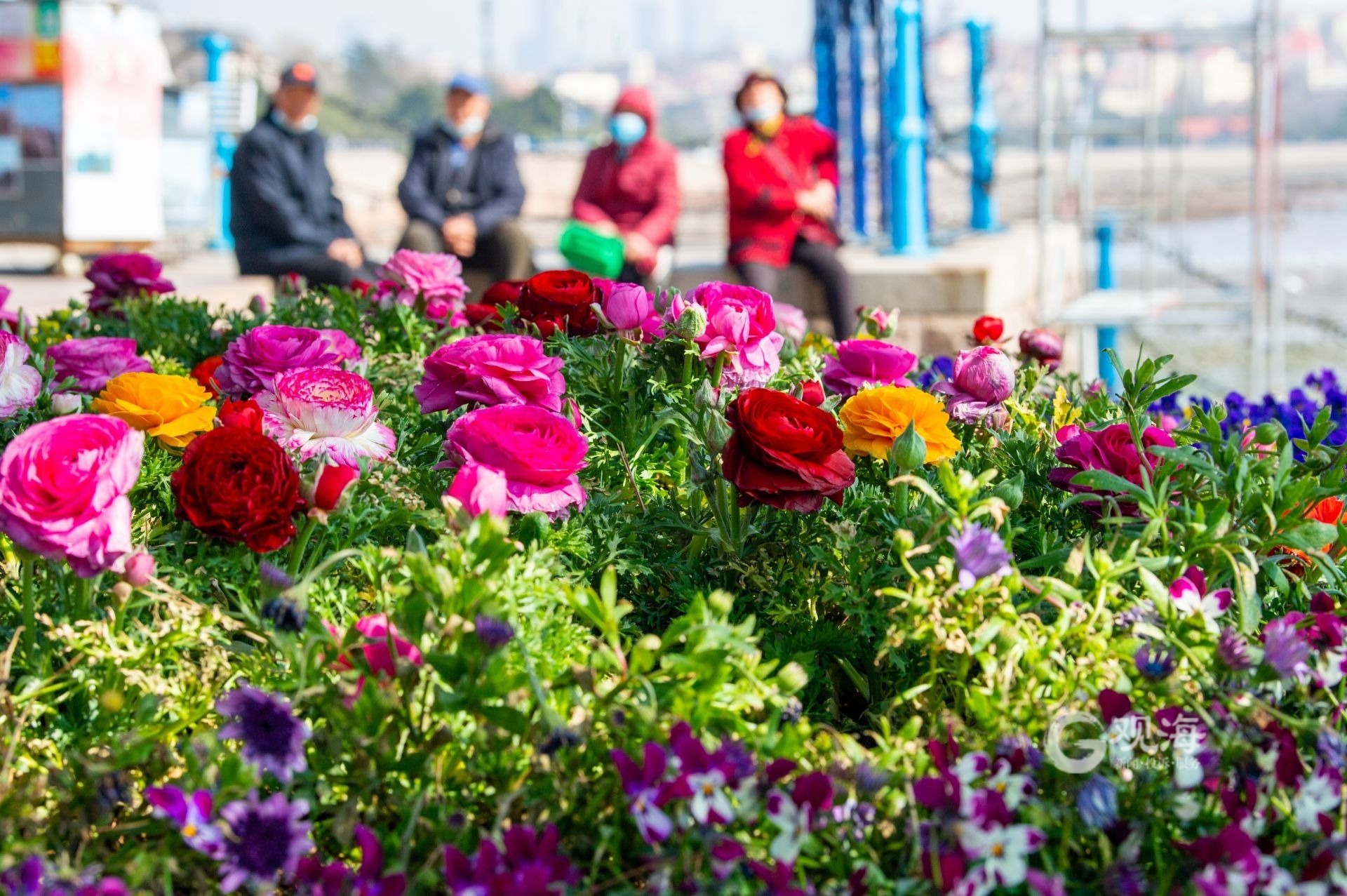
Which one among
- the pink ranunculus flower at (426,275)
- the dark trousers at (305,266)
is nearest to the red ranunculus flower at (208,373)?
the pink ranunculus flower at (426,275)

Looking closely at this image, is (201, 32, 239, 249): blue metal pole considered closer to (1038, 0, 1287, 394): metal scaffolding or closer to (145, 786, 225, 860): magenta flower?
(1038, 0, 1287, 394): metal scaffolding

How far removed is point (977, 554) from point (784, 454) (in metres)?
0.26

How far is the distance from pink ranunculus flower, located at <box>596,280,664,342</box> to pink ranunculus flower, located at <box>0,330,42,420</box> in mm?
757

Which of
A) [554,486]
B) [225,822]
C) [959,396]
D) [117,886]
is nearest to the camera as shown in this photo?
[117,886]

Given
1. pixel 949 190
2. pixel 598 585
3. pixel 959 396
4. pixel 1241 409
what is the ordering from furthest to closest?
pixel 949 190, pixel 1241 409, pixel 959 396, pixel 598 585

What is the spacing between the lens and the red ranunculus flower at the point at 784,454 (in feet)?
4.74

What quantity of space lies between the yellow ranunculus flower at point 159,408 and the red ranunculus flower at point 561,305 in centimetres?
46

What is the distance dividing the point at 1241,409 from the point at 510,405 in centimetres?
156

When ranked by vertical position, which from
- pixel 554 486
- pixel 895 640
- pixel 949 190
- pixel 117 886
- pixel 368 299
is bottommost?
pixel 117 886

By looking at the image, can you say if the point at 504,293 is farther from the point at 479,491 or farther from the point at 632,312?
the point at 479,491

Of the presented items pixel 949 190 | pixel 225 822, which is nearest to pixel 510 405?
pixel 225 822

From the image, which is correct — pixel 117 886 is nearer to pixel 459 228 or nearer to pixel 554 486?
pixel 554 486

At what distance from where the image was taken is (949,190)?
50188 mm

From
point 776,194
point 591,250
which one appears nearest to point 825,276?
point 776,194
